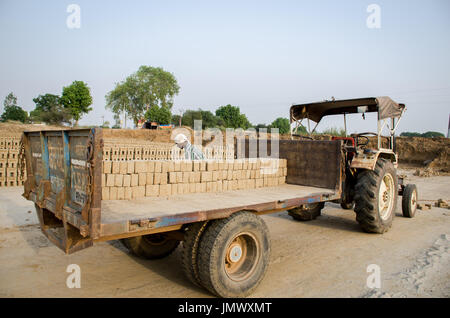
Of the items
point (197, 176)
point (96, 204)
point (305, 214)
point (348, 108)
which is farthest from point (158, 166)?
point (348, 108)

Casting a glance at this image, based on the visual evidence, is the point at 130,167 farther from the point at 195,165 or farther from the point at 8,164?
the point at 8,164

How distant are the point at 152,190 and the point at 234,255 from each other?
1.38 m

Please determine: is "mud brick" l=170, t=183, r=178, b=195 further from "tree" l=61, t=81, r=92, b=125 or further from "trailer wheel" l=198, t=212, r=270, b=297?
"tree" l=61, t=81, r=92, b=125

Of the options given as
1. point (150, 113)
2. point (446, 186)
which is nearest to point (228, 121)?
point (150, 113)

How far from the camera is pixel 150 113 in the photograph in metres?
49.7

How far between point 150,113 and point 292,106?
45005 millimetres

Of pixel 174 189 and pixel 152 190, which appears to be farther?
pixel 174 189

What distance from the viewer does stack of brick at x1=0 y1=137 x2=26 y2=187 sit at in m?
9.85

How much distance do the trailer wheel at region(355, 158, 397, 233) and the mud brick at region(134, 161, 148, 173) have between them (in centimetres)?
372

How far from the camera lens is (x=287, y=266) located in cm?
427

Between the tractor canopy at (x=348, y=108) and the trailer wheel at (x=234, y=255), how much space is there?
388 centimetres
